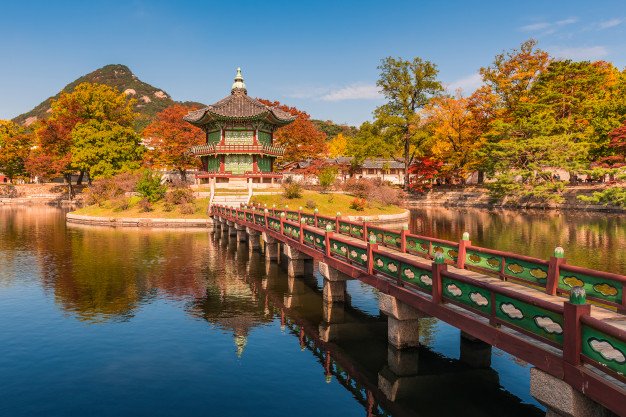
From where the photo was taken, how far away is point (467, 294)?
8484mm

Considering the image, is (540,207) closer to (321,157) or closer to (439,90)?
(439,90)

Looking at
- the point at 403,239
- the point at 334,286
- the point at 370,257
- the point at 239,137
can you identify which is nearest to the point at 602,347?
the point at 370,257

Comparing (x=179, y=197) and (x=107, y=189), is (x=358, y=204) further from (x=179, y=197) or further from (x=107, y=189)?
(x=107, y=189)

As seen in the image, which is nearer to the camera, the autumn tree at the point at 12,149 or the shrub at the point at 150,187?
the shrub at the point at 150,187

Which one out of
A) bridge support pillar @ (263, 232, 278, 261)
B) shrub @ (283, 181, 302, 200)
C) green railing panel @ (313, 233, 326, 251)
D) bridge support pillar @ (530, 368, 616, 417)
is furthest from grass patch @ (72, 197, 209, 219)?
bridge support pillar @ (530, 368, 616, 417)

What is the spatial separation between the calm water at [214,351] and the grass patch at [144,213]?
19885 mm

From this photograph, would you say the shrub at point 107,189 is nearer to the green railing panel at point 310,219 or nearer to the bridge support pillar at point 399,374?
the green railing panel at point 310,219

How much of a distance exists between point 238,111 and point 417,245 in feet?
149

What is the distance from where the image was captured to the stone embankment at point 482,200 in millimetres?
56838

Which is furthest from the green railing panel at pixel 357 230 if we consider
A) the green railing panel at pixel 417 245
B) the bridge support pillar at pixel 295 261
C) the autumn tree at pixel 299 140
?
the autumn tree at pixel 299 140

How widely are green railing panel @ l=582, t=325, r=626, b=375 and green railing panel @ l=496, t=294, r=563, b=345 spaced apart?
1.37 feet

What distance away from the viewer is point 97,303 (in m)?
16.7

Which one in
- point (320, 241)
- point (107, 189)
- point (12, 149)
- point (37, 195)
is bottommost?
point (320, 241)

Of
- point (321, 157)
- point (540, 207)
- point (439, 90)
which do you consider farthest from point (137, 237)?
point (439, 90)
